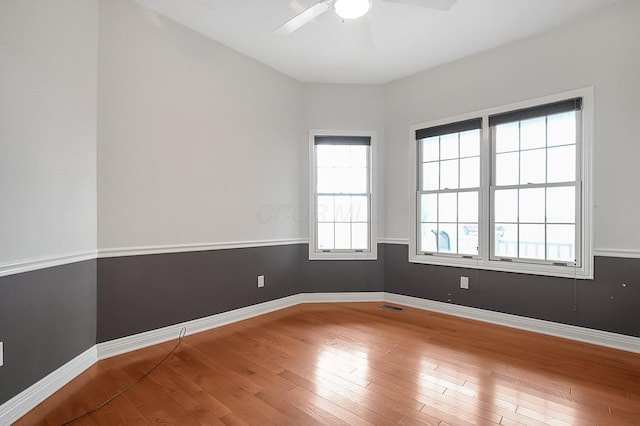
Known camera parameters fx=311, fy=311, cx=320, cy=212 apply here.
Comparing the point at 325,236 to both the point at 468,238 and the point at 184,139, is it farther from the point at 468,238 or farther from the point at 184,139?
the point at 184,139

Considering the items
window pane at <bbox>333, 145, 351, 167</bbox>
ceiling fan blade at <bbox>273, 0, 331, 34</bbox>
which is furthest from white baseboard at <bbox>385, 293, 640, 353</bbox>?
ceiling fan blade at <bbox>273, 0, 331, 34</bbox>

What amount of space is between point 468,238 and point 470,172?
2.49 feet

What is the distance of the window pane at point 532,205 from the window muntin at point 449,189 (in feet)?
1.42

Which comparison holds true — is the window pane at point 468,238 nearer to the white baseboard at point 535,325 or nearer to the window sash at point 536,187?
the window sash at point 536,187

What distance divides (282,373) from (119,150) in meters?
2.18

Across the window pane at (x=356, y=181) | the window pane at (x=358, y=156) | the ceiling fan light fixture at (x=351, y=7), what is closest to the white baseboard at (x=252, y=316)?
the window pane at (x=356, y=181)

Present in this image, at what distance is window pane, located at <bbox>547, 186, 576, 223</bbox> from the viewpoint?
9.57 feet

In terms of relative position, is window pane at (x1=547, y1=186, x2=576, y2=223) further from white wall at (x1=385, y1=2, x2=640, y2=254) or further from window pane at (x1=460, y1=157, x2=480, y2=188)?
window pane at (x1=460, y1=157, x2=480, y2=188)

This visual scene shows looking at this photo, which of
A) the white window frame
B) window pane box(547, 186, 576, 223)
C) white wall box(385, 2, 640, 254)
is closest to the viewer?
white wall box(385, 2, 640, 254)

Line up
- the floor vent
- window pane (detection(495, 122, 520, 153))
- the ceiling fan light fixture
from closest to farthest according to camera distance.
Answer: the ceiling fan light fixture, window pane (detection(495, 122, 520, 153)), the floor vent

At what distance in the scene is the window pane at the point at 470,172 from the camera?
351 cm

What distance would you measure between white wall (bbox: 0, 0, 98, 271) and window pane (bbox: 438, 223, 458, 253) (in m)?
3.52

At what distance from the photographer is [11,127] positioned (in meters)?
1.78

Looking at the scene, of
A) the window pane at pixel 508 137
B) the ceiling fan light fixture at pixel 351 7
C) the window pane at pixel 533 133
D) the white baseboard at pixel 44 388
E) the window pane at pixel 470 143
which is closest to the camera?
the white baseboard at pixel 44 388
